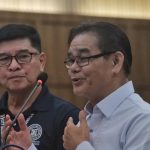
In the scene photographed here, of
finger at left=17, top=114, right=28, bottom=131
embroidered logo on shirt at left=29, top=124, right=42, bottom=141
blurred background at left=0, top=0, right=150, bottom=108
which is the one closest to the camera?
finger at left=17, top=114, right=28, bottom=131

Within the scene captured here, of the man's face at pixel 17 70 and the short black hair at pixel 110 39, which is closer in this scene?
the short black hair at pixel 110 39

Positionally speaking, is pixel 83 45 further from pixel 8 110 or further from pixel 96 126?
pixel 8 110

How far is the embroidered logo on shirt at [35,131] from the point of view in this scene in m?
2.24

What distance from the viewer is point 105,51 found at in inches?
76.6

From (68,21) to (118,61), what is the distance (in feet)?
20.0

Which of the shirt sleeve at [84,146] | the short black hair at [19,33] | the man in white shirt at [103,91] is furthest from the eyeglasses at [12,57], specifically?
the shirt sleeve at [84,146]

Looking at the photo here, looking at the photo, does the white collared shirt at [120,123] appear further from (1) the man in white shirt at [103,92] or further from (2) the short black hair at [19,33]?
(2) the short black hair at [19,33]

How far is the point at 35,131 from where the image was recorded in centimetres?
227

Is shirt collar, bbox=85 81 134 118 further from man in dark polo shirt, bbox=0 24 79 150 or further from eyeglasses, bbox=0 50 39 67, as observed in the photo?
eyeglasses, bbox=0 50 39 67

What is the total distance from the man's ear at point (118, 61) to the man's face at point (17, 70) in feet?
1.91

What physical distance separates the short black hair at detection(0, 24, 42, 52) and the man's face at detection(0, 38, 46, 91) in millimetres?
33

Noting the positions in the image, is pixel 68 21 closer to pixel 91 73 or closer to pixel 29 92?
pixel 29 92

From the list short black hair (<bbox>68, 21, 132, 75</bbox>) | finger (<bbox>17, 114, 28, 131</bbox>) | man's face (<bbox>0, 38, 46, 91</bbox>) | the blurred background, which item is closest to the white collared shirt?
short black hair (<bbox>68, 21, 132, 75</bbox>)

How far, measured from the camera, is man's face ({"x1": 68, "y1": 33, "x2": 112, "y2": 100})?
1.92 meters
